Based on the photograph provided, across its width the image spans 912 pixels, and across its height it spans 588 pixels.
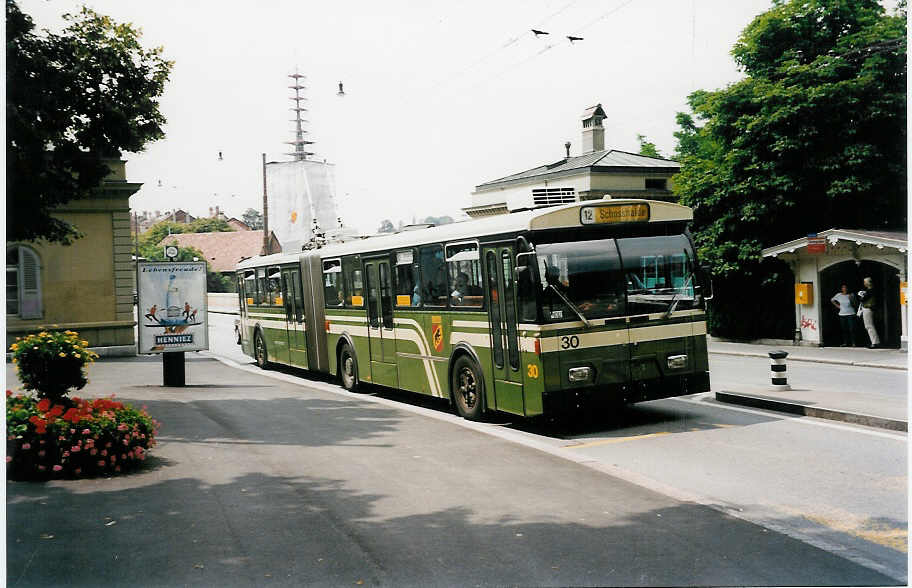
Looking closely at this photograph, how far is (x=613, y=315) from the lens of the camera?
11125mm

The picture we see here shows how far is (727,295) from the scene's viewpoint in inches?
978

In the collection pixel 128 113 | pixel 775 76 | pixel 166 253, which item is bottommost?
pixel 166 253

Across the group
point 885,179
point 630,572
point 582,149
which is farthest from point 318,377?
point 630,572

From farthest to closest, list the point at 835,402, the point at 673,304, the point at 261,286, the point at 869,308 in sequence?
the point at 261,286, the point at 869,308, the point at 835,402, the point at 673,304

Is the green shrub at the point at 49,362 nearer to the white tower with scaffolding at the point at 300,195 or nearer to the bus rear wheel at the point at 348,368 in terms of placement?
the white tower with scaffolding at the point at 300,195

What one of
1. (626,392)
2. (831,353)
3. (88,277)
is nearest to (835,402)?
(626,392)

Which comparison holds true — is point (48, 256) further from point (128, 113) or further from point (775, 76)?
point (775, 76)

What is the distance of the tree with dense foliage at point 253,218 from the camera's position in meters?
14.1

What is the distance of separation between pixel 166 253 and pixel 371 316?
4.20 m

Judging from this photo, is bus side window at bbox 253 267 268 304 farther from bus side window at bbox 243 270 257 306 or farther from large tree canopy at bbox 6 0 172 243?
large tree canopy at bbox 6 0 172 243

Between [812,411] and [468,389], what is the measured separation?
4.66m

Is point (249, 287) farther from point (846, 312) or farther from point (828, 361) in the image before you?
point (846, 312)

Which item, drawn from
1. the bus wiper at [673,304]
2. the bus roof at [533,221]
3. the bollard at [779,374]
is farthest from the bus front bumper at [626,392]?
the bollard at [779,374]

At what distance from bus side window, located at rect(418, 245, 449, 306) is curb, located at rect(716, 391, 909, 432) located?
4552 millimetres
